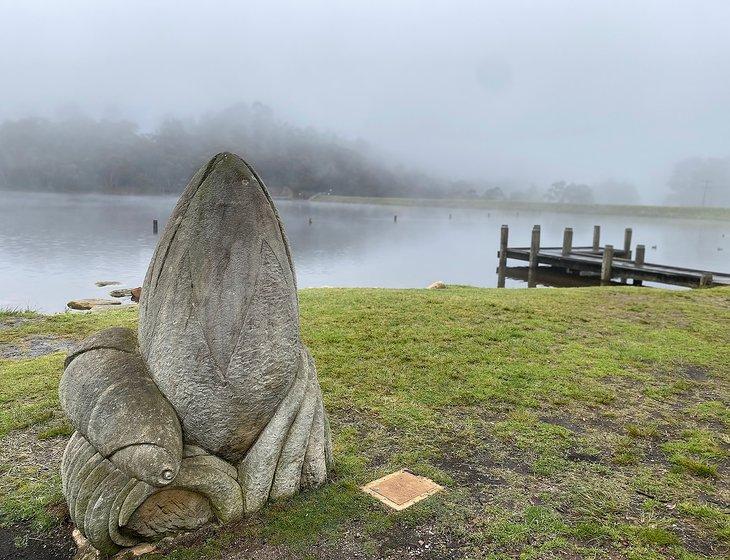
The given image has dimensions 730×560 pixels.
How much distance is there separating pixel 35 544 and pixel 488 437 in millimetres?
3406

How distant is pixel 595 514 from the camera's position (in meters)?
3.72

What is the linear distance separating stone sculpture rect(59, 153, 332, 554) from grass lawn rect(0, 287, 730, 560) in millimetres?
356

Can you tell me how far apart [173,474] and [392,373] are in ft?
12.2

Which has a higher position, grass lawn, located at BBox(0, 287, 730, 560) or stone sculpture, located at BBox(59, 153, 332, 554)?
stone sculpture, located at BBox(59, 153, 332, 554)

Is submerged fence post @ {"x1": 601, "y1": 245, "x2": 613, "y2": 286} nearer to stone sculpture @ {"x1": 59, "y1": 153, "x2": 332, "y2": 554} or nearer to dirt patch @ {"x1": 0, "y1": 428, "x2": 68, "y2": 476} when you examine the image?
stone sculpture @ {"x1": 59, "y1": 153, "x2": 332, "y2": 554}

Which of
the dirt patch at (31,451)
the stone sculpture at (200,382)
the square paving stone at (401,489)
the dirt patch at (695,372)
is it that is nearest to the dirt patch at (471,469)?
the square paving stone at (401,489)

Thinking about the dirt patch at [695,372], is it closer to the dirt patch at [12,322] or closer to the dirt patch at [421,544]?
the dirt patch at [421,544]

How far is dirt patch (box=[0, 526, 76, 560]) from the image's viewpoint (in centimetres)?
331

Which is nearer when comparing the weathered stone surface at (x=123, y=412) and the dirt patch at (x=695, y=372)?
the weathered stone surface at (x=123, y=412)

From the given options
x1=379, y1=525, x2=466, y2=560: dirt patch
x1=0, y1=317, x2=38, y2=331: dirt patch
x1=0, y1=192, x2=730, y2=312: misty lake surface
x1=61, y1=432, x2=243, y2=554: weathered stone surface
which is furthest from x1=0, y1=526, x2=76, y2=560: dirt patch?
x1=0, y1=192, x2=730, y2=312: misty lake surface

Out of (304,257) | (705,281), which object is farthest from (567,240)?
(304,257)

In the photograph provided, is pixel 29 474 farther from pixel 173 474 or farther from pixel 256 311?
pixel 256 311

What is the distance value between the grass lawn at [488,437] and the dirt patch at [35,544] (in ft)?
0.14

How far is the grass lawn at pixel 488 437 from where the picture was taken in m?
3.44
